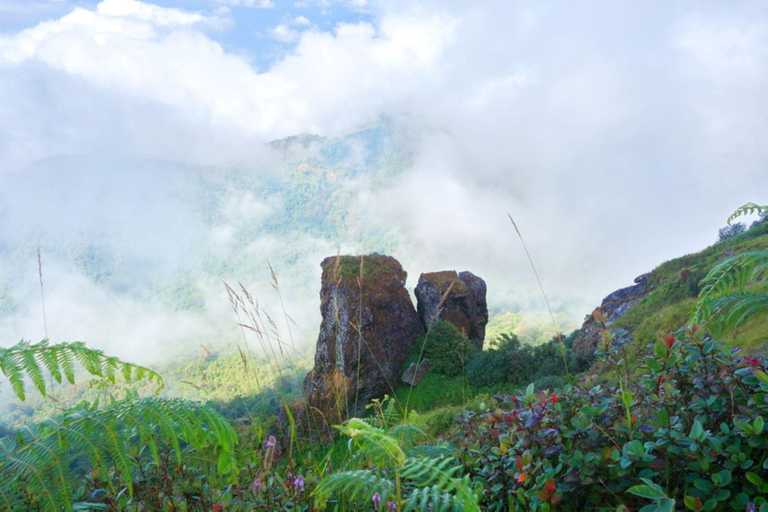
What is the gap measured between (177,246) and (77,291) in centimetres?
4081

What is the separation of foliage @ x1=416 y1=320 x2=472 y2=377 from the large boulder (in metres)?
1.10

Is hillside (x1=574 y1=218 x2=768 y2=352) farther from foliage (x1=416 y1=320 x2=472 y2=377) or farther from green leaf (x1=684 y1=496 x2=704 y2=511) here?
foliage (x1=416 y1=320 x2=472 y2=377)

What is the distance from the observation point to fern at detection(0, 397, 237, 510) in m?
1.33

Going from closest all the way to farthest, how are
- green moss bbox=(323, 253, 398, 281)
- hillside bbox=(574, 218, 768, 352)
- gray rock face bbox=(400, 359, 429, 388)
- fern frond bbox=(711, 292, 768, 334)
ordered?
fern frond bbox=(711, 292, 768, 334) → hillside bbox=(574, 218, 768, 352) → gray rock face bbox=(400, 359, 429, 388) → green moss bbox=(323, 253, 398, 281)

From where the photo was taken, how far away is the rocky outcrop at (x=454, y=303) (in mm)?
17531

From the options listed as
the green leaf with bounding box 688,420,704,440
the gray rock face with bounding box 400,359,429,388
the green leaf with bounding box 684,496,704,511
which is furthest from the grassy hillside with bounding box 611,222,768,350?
the gray rock face with bounding box 400,359,429,388

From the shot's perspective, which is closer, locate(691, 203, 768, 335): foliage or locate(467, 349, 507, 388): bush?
locate(691, 203, 768, 335): foliage

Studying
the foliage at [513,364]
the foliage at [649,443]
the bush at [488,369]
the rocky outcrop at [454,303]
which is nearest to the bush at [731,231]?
the rocky outcrop at [454,303]

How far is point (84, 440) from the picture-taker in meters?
1.45

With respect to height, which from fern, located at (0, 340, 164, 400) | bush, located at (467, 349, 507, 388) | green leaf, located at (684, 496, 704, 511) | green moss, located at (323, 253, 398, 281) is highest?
green moss, located at (323, 253, 398, 281)

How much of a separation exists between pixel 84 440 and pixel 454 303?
1692 centimetres

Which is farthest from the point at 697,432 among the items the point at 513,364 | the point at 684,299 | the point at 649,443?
the point at 684,299

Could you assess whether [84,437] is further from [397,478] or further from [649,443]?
[649,443]

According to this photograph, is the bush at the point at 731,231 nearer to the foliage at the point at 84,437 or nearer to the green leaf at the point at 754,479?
the green leaf at the point at 754,479
